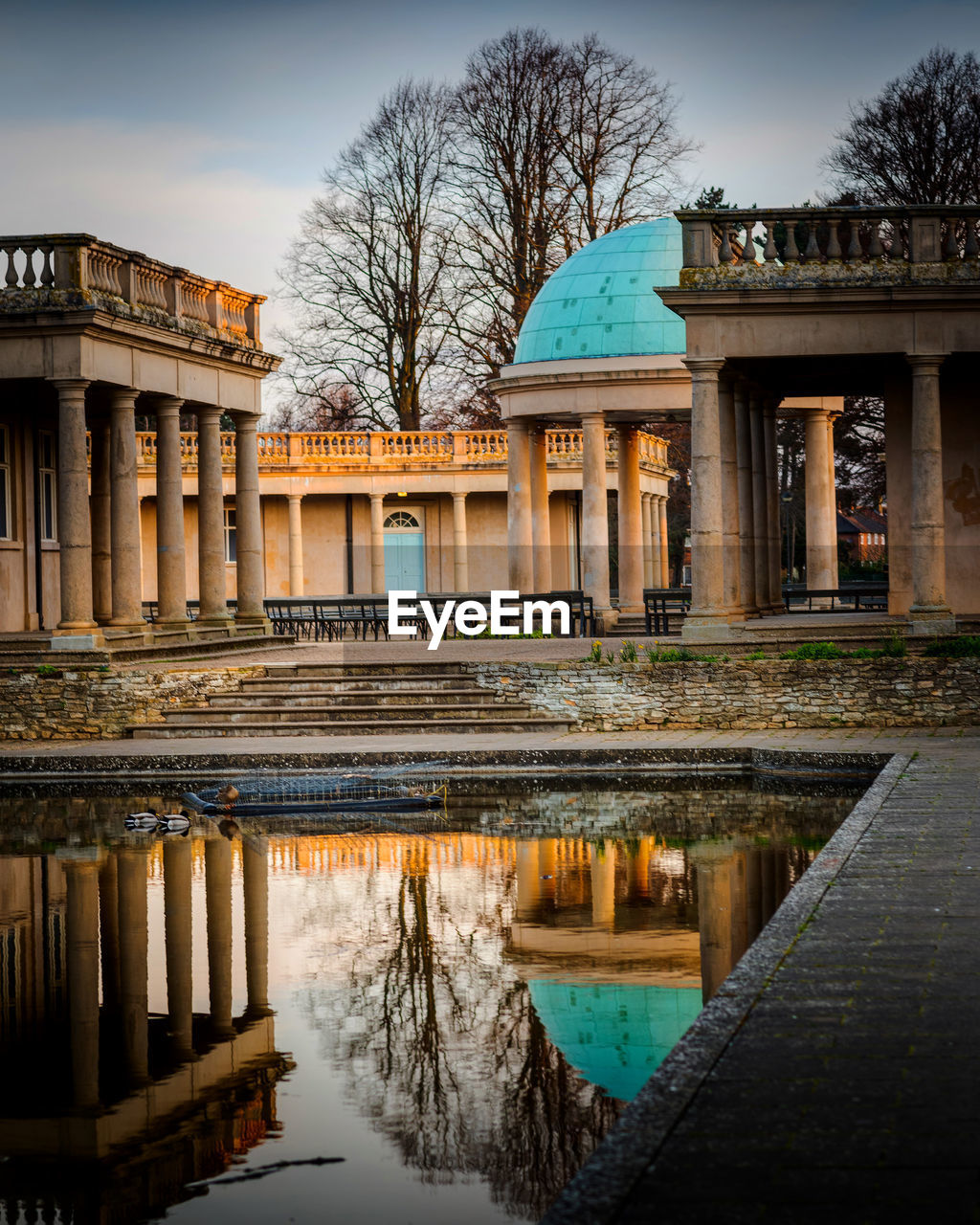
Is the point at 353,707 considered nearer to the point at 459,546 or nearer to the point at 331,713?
the point at 331,713

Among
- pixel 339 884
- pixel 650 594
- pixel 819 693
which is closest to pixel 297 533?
pixel 650 594

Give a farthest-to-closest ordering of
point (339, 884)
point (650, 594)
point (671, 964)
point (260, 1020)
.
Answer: point (650, 594) < point (339, 884) < point (671, 964) < point (260, 1020)

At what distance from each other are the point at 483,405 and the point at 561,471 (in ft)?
24.0

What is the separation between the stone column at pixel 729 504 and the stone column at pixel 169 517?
769 cm

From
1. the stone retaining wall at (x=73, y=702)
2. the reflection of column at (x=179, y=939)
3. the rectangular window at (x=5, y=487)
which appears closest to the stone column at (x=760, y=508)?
the stone retaining wall at (x=73, y=702)

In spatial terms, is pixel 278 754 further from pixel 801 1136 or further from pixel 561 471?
pixel 561 471

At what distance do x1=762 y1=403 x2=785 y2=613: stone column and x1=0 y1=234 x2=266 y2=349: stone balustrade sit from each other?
345 inches

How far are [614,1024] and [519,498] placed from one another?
935 inches

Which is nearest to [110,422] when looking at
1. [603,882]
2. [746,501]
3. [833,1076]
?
[746,501]

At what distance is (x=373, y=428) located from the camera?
51.5 m

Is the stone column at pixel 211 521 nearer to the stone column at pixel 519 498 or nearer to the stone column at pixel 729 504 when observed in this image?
the stone column at pixel 519 498

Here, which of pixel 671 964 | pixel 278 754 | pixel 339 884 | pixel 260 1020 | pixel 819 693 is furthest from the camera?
pixel 819 693

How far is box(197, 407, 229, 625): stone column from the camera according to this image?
25.2 m

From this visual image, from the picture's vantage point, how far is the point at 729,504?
22.8 meters
